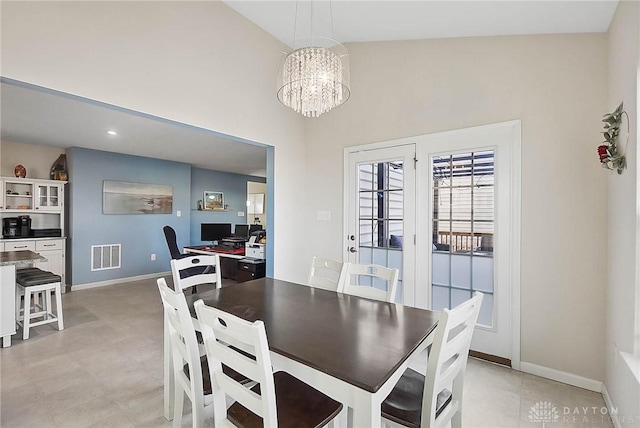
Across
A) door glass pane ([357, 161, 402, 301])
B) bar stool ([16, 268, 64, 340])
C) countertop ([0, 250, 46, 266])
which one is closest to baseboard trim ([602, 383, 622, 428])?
door glass pane ([357, 161, 402, 301])

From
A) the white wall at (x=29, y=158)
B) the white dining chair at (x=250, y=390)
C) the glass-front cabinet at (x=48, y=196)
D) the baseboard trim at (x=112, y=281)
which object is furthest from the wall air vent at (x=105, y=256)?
the white dining chair at (x=250, y=390)

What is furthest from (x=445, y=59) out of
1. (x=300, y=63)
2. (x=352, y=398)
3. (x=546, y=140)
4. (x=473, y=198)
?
(x=352, y=398)

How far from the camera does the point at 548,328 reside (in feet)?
7.78

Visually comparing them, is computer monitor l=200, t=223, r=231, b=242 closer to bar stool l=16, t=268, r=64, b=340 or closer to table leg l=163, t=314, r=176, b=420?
bar stool l=16, t=268, r=64, b=340

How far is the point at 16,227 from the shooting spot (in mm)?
4656

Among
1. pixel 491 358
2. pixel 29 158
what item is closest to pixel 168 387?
pixel 491 358

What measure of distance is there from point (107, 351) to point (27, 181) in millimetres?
3737

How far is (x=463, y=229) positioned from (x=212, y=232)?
469cm

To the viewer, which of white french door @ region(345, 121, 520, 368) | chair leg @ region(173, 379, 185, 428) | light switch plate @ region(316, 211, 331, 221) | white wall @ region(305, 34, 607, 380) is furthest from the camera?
light switch plate @ region(316, 211, 331, 221)

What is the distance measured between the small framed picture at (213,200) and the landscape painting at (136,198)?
1.12 meters

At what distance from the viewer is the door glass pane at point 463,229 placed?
2.66 m

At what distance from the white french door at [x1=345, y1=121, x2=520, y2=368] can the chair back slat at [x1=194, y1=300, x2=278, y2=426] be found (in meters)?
2.19

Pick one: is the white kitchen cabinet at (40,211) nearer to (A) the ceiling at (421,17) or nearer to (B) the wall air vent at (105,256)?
(B) the wall air vent at (105,256)

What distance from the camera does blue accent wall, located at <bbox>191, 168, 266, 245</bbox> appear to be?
7141mm
